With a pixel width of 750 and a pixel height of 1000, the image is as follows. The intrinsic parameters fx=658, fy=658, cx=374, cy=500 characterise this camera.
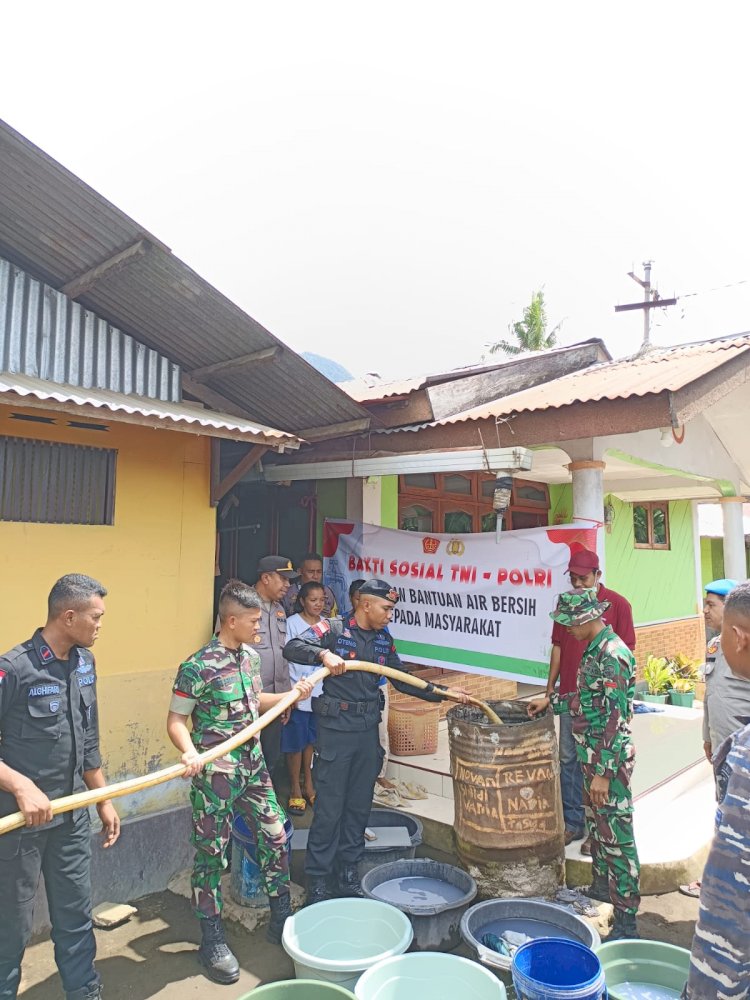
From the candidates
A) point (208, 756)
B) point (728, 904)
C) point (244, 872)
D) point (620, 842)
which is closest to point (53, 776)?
point (208, 756)

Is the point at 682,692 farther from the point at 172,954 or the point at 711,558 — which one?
the point at 711,558

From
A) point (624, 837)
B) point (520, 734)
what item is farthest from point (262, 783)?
point (624, 837)

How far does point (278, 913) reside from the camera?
3.76 meters

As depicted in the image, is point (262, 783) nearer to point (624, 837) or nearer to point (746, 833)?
point (624, 837)

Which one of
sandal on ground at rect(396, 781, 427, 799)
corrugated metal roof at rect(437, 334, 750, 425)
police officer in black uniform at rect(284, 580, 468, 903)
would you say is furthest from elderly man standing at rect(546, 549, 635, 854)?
sandal on ground at rect(396, 781, 427, 799)

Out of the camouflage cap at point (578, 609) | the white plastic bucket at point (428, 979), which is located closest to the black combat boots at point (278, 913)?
the white plastic bucket at point (428, 979)

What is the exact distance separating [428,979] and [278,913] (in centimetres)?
109

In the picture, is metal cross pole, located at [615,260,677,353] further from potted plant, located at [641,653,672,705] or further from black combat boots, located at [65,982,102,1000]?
black combat boots, located at [65,982,102,1000]

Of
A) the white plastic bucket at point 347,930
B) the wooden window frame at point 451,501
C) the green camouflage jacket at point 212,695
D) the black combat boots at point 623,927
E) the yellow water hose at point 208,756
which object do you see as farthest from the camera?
the wooden window frame at point 451,501

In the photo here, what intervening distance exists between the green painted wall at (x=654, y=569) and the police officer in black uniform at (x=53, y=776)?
29.0ft

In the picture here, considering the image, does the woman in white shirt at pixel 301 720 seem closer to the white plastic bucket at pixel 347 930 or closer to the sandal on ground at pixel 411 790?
the sandal on ground at pixel 411 790

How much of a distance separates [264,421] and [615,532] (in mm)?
7088

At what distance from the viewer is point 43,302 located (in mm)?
4402

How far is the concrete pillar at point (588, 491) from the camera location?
202 inches
